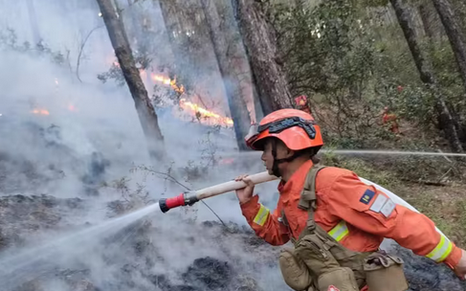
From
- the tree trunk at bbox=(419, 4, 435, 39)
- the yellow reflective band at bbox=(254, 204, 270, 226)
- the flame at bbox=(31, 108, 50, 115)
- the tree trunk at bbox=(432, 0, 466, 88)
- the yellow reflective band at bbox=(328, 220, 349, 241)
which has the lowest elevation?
the yellow reflective band at bbox=(328, 220, 349, 241)

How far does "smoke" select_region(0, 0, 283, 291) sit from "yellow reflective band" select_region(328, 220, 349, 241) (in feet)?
6.97

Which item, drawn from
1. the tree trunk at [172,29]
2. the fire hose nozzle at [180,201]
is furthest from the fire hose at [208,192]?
the tree trunk at [172,29]

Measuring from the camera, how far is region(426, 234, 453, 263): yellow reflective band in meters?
1.91

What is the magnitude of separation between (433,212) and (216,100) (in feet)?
29.3

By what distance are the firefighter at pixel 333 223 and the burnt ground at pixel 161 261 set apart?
76.2 inches

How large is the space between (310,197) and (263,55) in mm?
4337

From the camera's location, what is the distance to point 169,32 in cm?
1412

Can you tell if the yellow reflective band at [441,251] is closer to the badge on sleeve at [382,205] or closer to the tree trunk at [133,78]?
the badge on sleeve at [382,205]

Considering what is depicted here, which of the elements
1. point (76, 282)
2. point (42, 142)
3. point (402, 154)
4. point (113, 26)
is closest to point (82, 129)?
point (42, 142)

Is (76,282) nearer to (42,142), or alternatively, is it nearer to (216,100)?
(42,142)

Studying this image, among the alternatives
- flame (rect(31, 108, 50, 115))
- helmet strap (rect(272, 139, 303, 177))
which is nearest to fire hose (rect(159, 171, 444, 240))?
helmet strap (rect(272, 139, 303, 177))

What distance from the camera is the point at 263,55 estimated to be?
19.8 feet

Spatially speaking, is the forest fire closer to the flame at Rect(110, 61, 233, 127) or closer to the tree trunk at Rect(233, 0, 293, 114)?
the flame at Rect(110, 61, 233, 127)

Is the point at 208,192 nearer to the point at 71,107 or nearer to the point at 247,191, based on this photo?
the point at 247,191
